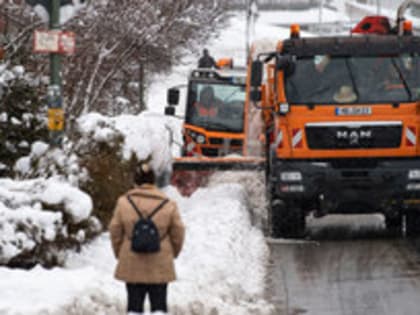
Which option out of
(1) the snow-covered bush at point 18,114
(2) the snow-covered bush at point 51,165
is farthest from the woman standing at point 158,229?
(1) the snow-covered bush at point 18,114

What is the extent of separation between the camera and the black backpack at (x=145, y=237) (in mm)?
7453

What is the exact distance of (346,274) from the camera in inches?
490

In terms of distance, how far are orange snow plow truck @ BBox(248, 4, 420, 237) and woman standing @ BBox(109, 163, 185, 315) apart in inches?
280

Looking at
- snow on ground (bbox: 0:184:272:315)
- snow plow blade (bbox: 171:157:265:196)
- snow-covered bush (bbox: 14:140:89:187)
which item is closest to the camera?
snow on ground (bbox: 0:184:272:315)

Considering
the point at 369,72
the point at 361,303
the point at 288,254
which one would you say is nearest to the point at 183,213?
the point at 288,254

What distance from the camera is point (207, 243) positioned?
42.3ft

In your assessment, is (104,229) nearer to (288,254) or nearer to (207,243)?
(207,243)

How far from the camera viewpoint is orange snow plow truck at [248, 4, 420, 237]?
1470cm

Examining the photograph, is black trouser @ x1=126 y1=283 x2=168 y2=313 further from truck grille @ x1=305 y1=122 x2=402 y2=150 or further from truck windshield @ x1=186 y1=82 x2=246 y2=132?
truck windshield @ x1=186 y1=82 x2=246 y2=132

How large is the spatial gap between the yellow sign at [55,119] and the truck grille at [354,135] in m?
4.22

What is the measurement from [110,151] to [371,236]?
4.55 metres

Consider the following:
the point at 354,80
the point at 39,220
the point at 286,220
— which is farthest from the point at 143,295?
the point at 354,80

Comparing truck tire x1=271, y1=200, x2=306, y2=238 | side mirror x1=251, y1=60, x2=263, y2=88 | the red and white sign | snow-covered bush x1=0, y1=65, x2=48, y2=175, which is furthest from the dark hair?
side mirror x1=251, y1=60, x2=263, y2=88

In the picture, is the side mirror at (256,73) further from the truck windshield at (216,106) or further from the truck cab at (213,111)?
A: the truck windshield at (216,106)
